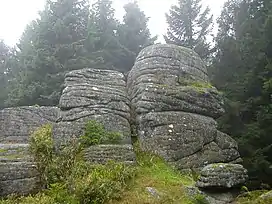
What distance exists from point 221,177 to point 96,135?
5761 mm

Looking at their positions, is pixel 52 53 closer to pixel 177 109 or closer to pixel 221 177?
pixel 177 109

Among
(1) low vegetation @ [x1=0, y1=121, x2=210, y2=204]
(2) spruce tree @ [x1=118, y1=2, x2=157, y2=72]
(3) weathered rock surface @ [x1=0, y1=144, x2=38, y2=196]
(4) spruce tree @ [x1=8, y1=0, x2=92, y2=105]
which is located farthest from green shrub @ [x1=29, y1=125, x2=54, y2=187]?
(2) spruce tree @ [x1=118, y1=2, x2=157, y2=72]

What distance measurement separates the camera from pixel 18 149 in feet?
52.2

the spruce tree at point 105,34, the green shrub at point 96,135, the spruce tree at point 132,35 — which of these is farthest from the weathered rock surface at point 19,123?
the spruce tree at point 132,35

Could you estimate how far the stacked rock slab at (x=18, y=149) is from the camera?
43.4 feet

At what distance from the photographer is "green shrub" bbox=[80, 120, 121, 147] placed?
15344mm

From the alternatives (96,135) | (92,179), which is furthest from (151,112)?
(92,179)

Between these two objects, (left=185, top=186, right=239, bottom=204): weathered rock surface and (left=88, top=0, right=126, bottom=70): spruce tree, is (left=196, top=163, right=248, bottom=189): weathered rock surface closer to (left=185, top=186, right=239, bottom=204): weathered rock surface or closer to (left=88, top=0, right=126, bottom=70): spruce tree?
(left=185, top=186, right=239, bottom=204): weathered rock surface

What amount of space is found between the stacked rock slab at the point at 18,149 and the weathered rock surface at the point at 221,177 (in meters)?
6.71

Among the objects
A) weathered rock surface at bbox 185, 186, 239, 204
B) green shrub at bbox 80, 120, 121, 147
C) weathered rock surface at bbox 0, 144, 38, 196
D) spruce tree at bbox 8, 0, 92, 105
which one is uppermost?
spruce tree at bbox 8, 0, 92, 105

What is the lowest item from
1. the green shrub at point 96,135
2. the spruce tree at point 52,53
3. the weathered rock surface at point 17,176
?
the weathered rock surface at point 17,176

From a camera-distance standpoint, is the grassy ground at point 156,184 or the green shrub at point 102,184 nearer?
the green shrub at point 102,184

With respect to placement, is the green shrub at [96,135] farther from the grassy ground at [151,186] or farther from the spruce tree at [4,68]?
the spruce tree at [4,68]

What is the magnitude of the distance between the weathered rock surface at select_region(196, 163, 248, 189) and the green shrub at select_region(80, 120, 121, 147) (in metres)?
4.43
